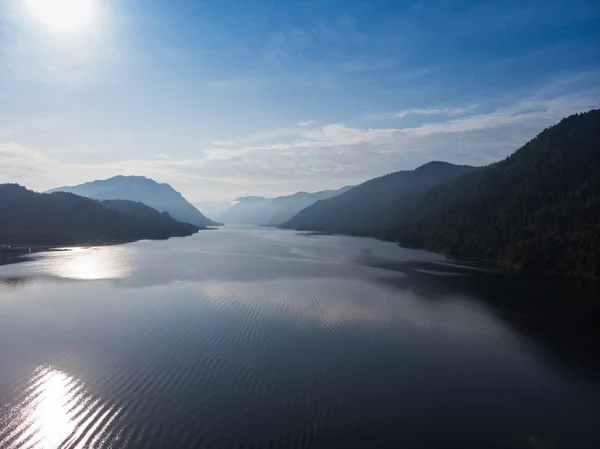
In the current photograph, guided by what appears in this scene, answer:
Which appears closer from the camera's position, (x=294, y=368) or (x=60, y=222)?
(x=294, y=368)

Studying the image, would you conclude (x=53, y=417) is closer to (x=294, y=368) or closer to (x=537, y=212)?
(x=294, y=368)

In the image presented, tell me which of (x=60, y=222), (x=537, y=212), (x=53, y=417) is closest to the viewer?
(x=53, y=417)

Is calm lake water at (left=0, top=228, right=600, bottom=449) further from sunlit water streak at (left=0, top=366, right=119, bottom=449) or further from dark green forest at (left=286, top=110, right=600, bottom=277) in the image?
→ dark green forest at (left=286, top=110, right=600, bottom=277)

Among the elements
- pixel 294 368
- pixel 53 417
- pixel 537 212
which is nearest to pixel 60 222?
pixel 53 417

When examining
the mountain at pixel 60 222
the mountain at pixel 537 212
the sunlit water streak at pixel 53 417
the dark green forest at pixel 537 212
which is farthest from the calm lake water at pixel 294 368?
the mountain at pixel 60 222

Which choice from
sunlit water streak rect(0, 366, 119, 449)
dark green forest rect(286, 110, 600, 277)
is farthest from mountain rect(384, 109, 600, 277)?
sunlit water streak rect(0, 366, 119, 449)

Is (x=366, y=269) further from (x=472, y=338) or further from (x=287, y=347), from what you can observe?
(x=287, y=347)

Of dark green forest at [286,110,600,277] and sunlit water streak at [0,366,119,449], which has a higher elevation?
dark green forest at [286,110,600,277]
